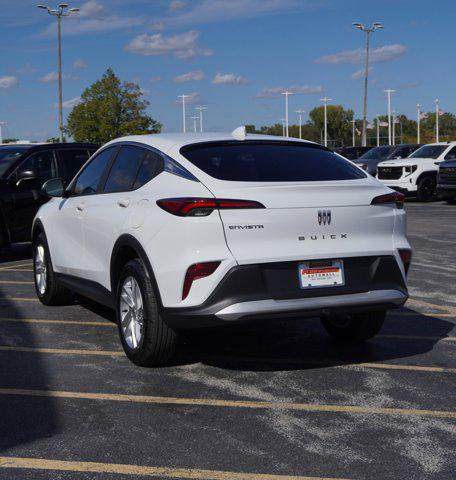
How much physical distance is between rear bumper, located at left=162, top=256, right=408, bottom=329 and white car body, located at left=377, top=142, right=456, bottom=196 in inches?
804

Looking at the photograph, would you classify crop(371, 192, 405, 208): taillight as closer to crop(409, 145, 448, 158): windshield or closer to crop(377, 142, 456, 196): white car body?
crop(377, 142, 456, 196): white car body

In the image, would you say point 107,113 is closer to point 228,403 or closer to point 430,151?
point 430,151

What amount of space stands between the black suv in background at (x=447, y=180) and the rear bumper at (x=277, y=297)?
18.6 meters

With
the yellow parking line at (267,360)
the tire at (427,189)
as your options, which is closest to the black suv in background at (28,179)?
the yellow parking line at (267,360)

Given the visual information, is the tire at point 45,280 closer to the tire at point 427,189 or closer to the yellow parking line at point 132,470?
the yellow parking line at point 132,470

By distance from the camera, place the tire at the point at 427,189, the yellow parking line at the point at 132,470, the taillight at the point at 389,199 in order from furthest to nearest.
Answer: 1. the tire at the point at 427,189
2. the taillight at the point at 389,199
3. the yellow parking line at the point at 132,470

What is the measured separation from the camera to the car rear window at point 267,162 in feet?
17.4

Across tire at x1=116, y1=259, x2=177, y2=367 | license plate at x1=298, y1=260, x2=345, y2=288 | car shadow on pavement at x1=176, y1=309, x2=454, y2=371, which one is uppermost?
license plate at x1=298, y1=260, x2=345, y2=288

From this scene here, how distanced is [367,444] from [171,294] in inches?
64.0

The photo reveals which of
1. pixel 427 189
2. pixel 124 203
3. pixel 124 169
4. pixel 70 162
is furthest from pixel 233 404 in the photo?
pixel 427 189

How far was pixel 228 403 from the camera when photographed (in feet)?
15.8

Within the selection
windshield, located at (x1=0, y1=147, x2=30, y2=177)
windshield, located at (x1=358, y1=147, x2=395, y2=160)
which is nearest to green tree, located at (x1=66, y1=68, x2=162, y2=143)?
windshield, located at (x1=358, y1=147, x2=395, y2=160)

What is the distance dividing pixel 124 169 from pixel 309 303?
1981 mm

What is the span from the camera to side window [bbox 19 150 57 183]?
1224 cm
